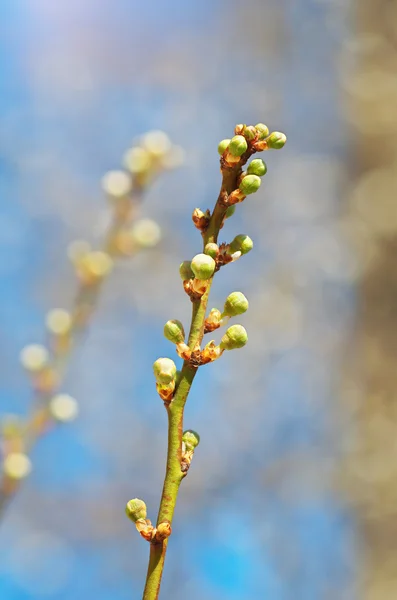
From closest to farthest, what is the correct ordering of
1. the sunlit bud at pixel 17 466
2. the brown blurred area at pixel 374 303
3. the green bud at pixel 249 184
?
the green bud at pixel 249 184 < the sunlit bud at pixel 17 466 < the brown blurred area at pixel 374 303

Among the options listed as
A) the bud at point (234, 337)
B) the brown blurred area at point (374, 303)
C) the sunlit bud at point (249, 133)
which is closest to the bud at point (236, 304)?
the bud at point (234, 337)

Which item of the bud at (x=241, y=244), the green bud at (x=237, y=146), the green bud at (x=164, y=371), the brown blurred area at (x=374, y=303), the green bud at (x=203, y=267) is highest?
the brown blurred area at (x=374, y=303)

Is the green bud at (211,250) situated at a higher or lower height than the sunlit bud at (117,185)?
lower

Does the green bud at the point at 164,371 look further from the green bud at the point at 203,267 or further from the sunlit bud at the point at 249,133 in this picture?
the sunlit bud at the point at 249,133

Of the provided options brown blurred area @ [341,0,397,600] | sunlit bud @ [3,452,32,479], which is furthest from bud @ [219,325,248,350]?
brown blurred area @ [341,0,397,600]

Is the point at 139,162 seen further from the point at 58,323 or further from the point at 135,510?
the point at 135,510

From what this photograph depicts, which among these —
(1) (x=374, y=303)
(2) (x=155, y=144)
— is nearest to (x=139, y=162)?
(2) (x=155, y=144)

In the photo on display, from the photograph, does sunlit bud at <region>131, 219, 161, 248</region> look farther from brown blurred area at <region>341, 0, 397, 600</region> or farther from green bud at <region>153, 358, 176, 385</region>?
brown blurred area at <region>341, 0, 397, 600</region>
